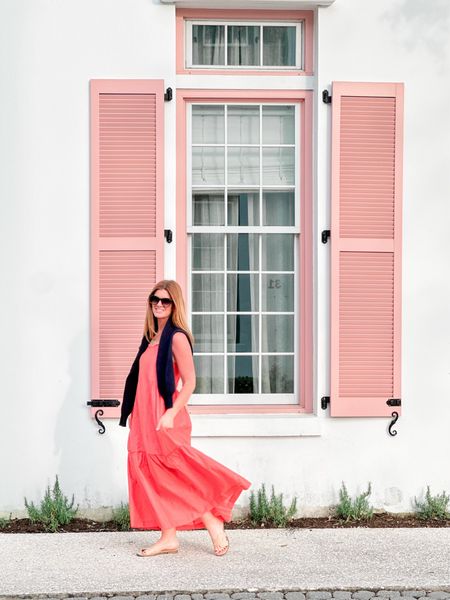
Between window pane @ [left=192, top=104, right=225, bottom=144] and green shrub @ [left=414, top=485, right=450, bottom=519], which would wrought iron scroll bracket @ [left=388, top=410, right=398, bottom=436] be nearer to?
green shrub @ [left=414, top=485, right=450, bottom=519]

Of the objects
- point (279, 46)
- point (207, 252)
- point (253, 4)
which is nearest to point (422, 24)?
point (279, 46)

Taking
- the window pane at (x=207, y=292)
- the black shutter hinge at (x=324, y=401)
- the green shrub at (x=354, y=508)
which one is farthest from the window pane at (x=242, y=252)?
Answer: the green shrub at (x=354, y=508)

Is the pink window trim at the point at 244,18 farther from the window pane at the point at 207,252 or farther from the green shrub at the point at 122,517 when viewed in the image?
the green shrub at the point at 122,517

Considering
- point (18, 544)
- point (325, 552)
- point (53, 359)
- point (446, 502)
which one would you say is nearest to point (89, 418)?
point (53, 359)

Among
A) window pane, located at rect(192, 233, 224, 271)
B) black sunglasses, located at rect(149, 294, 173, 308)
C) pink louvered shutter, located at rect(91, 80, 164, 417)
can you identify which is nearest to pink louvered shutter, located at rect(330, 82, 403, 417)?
window pane, located at rect(192, 233, 224, 271)

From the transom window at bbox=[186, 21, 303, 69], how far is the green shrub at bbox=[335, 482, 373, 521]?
284cm

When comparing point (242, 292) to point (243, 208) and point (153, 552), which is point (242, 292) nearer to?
point (243, 208)

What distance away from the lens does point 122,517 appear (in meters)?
6.36

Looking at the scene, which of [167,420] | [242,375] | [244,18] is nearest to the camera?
[167,420]

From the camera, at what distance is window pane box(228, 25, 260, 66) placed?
6730mm

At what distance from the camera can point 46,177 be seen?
6473 millimetres

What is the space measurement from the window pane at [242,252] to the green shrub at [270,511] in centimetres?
146

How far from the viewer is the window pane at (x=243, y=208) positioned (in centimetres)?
679

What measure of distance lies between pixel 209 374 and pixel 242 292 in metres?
0.59
